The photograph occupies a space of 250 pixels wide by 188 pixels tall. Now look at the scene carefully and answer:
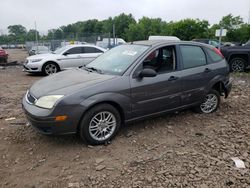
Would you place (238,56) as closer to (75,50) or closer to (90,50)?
(90,50)

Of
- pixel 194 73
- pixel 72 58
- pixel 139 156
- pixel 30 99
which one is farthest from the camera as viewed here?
pixel 72 58

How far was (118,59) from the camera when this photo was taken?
A: 4.43m

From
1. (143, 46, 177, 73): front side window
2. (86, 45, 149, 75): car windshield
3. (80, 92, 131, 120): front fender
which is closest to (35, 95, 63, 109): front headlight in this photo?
(80, 92, 131, 120): front fender

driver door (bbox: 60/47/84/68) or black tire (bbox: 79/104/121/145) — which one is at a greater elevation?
driver door (bbox: 60/47/84/68)

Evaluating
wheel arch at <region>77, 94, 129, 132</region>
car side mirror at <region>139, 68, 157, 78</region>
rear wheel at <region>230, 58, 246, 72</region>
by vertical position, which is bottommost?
wheel arch at <region>77, 94, 129, 132</region>

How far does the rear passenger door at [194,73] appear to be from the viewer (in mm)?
4621

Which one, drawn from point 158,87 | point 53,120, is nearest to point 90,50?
point 158,87

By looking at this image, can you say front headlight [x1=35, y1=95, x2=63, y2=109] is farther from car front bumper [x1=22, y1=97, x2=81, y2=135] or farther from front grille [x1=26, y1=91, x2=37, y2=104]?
front grille [x1=26, y1=91, x2=37, y2=104]

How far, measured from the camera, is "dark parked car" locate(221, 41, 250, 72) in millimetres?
10656

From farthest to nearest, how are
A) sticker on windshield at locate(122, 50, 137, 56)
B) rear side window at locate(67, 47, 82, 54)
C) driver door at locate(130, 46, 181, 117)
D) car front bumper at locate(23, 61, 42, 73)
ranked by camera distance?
rear side window at locate(67, 47, 82, 54)
car front bumper at locate(23, 61, 42, 73)
sticker on windshield at locate(122, 50, 137, 56)
driver door at locate(130, 46, 181, 117)

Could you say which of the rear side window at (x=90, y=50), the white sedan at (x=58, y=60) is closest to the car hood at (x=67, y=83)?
the white sedan at (x=58, y=60)

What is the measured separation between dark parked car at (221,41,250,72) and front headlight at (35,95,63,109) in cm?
937

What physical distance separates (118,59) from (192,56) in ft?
4.91

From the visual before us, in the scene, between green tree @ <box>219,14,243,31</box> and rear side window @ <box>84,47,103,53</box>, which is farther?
green tree @ <box>219,14,243,31</box>
